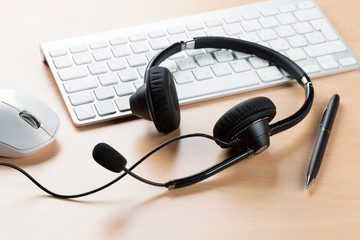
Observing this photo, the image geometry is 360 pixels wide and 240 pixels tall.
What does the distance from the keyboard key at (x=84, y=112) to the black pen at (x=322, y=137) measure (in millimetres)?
313

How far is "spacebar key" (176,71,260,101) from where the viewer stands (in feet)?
2.75

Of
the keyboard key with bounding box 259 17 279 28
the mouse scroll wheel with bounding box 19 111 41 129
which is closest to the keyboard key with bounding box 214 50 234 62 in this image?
the keyboard key with bounding box 259 17 279 28

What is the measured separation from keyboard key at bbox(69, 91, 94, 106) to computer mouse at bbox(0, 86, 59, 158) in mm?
56

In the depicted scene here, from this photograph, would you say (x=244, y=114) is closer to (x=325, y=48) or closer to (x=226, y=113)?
(x=226, y=113)

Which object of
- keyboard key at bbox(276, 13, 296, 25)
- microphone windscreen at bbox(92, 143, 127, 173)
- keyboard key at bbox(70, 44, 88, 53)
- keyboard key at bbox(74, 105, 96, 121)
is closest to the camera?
microphone windscreen at bbox(92, 143, 127, 173)

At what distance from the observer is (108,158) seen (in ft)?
2.16

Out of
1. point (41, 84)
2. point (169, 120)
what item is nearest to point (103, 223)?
point (169, 120)

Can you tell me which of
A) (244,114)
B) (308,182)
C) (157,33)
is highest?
(157,33)

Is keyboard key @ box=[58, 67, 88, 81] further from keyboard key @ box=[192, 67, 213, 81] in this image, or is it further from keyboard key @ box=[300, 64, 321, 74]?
keyboard key @ box=[300, 64, 321, 74]

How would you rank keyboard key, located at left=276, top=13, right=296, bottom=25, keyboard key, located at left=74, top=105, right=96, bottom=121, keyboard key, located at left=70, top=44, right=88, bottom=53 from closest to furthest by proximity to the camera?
1. keyboard key, located at left=74, top=105, right=96, bottom=121
2. keyboard key, located at left=70, top=44, right=88, bottom=53
3. keyboard key, located at left=276, top=13, right=296, bottom=25

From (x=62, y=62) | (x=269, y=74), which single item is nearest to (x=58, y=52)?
(x=62, y=62)

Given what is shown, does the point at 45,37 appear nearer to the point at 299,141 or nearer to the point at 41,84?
the point at 41,84

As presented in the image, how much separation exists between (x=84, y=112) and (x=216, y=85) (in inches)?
8.3

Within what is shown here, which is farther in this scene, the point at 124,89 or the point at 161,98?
the point at 124,89
